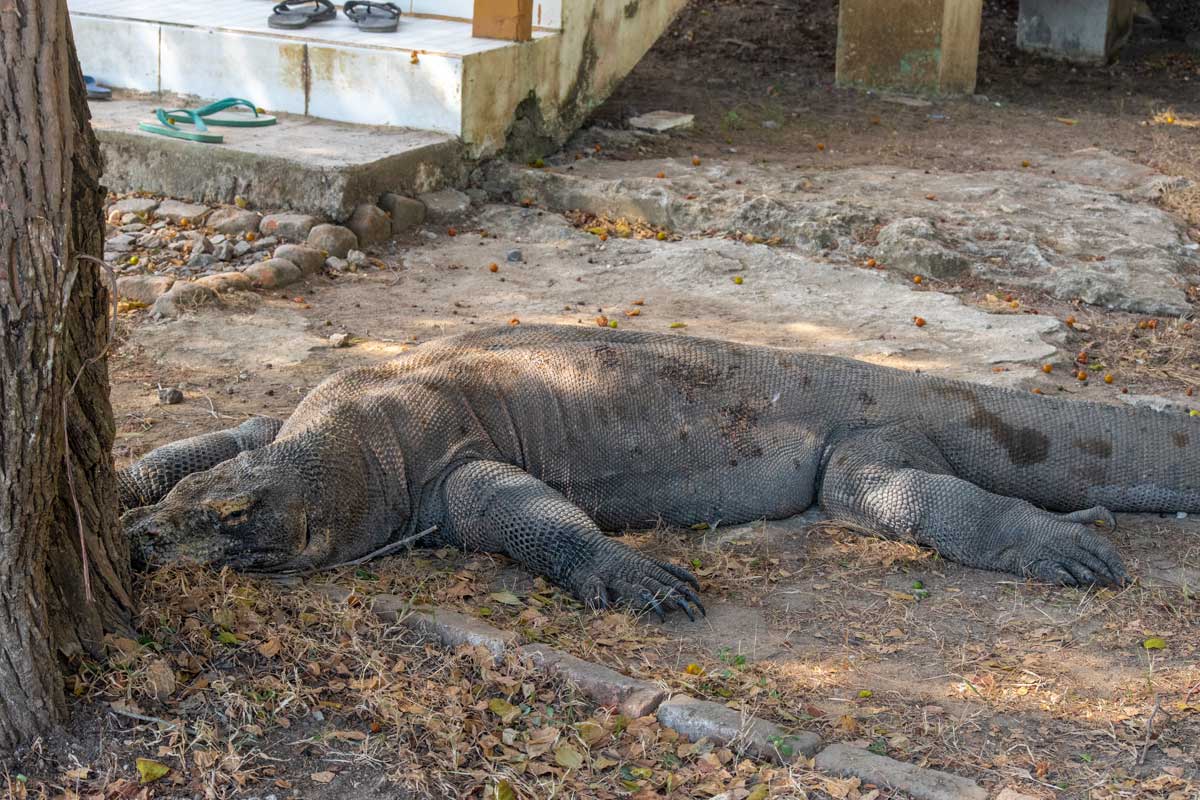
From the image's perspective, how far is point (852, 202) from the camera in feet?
27.3

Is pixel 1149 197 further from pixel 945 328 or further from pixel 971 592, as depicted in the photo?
pixel 971 592

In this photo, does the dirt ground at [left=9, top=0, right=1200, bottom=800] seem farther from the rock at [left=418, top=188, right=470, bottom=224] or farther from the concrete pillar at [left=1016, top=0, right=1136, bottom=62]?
the concrete pillar at [left=1016, top=0, right=1136, bottom=62]

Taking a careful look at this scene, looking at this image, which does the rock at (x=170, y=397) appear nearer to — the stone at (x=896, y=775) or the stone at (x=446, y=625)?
the stone at (x=446, y=625)

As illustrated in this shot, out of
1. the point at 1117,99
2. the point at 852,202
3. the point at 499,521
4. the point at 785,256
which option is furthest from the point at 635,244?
the point at 1117,99

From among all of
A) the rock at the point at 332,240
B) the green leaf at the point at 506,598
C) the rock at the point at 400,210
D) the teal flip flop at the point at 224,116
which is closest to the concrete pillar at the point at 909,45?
the rock at the point at 400,210

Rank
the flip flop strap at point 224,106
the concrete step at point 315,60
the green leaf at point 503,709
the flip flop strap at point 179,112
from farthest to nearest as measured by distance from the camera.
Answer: the concrete step at point 315,60 < the flip flop strap at point 224,106 < the flip flop strap at point 179,112 < the green leaf at point 503,709

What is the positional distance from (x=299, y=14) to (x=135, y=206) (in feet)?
7.14

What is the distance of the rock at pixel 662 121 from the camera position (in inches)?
404

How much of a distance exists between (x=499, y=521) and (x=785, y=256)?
395 centimetres

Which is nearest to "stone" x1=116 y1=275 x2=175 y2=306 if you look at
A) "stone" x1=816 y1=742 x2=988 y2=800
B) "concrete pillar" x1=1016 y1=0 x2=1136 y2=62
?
"stone" x1=816 y1=742 x2=988 y2=800

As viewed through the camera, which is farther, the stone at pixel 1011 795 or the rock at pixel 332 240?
the rock at pixel 332 240

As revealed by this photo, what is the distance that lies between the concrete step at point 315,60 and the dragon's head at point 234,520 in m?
5.18

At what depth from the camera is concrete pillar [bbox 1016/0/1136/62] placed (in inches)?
537

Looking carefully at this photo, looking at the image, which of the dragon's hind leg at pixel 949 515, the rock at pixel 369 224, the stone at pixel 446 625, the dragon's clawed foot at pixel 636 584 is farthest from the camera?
the rock at pixel 369 224
